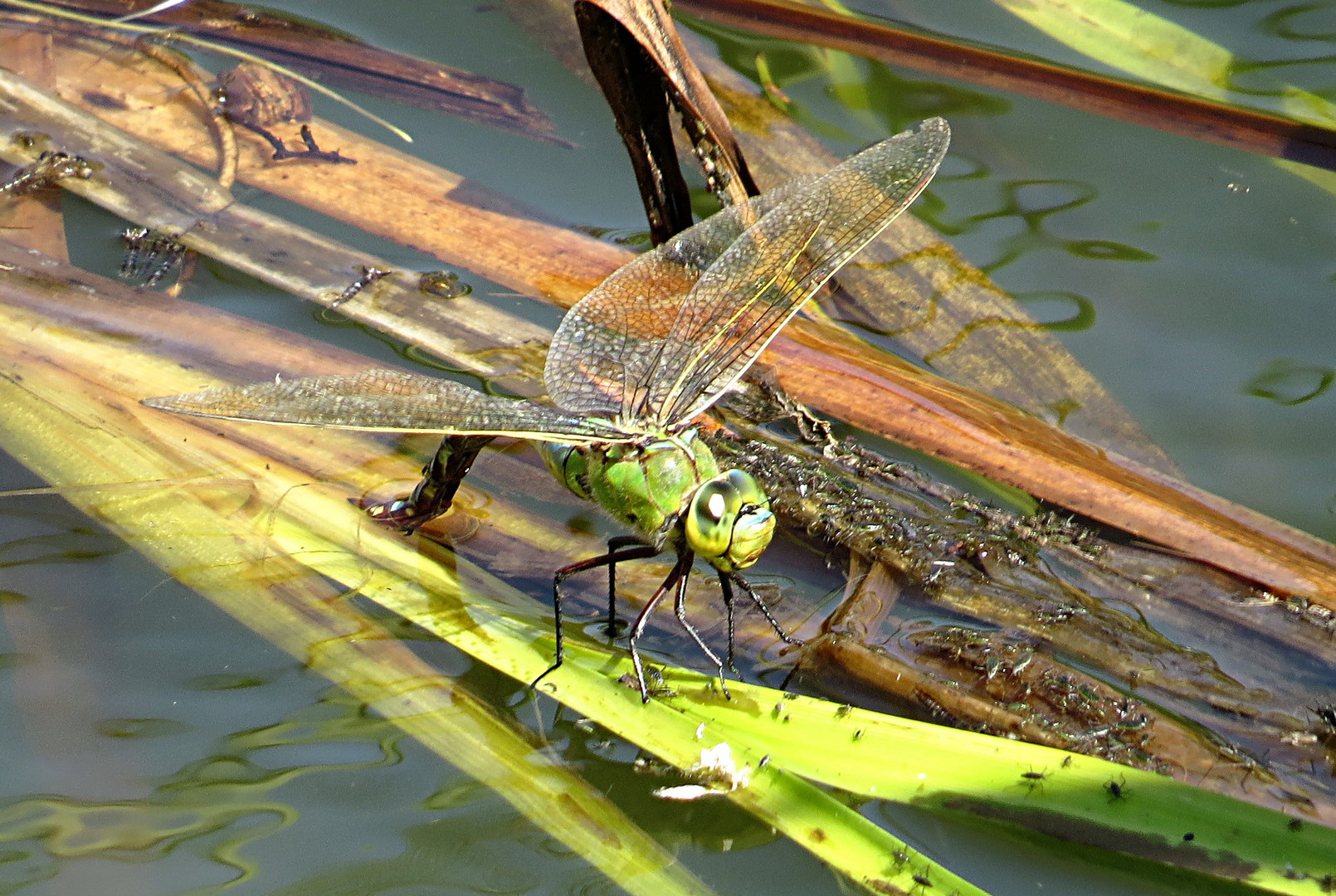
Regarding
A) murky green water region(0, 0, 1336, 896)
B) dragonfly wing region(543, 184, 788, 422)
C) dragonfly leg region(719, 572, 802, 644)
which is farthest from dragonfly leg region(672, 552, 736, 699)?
dragonfly wing region(543, 184, 788, 422)

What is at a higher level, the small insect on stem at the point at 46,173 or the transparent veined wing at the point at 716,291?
the small insect on stem at the point at 46,173

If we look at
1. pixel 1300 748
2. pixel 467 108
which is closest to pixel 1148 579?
pixel 1300 748

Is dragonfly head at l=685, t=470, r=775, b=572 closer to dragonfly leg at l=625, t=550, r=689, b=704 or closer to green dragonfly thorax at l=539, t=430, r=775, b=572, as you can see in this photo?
green dragonfly thorax at l=539, t=430, r=775, b=572

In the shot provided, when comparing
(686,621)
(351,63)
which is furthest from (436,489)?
(351,63)

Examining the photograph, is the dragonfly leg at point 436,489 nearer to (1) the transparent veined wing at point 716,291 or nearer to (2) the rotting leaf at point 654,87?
(1) the transparent veined wing at point 716,291

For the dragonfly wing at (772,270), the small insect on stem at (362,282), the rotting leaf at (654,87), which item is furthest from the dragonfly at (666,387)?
the small insect on stem at (362,282)

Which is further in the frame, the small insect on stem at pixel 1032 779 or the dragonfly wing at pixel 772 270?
the dragonfly wing at pixel 772 270

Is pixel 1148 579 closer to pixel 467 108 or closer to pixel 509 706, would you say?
pixel 509 706
